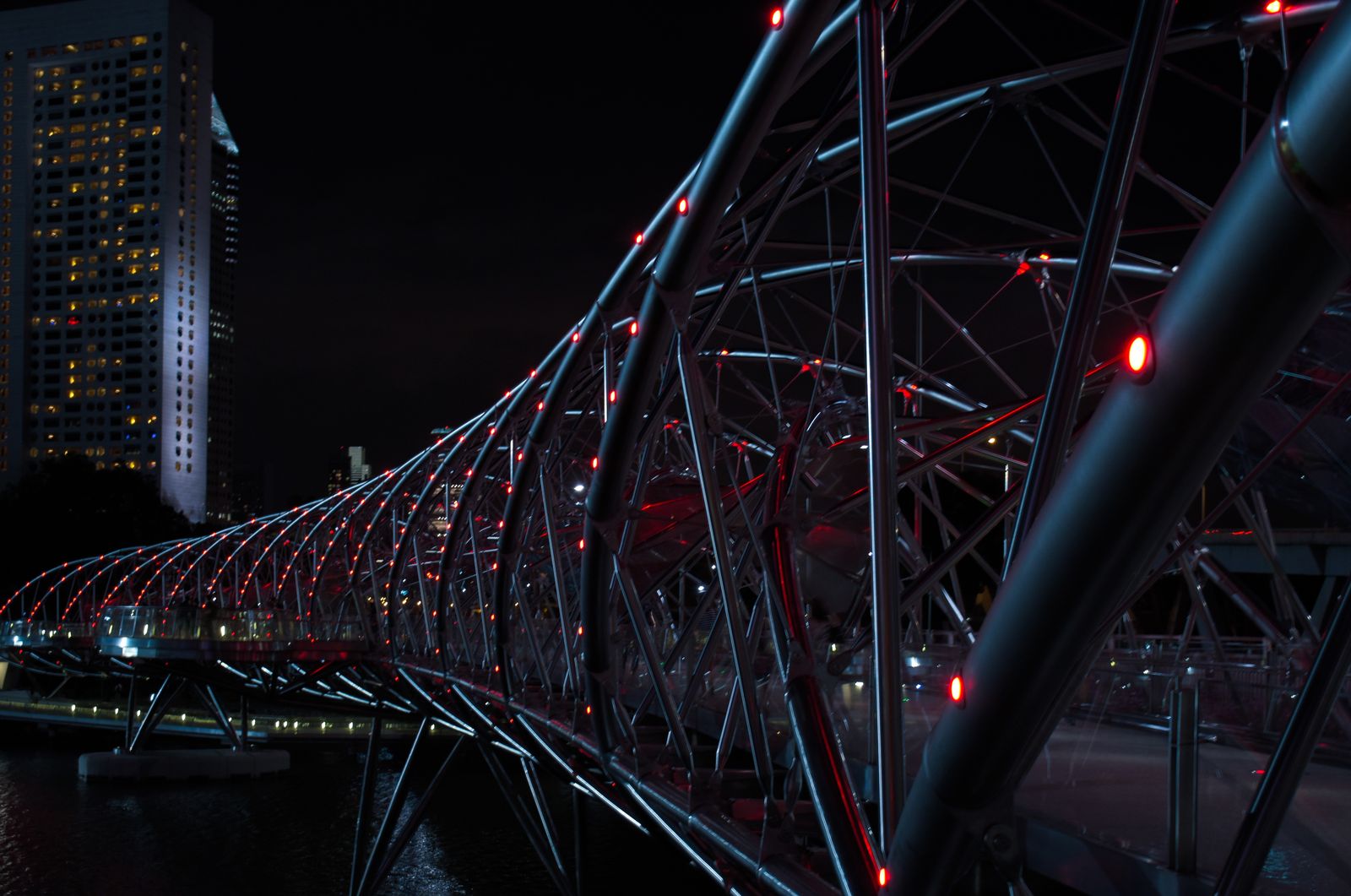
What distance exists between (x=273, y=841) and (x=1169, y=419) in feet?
175

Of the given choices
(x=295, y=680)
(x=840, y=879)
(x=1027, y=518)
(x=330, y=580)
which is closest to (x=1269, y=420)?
(x=840, y=879)

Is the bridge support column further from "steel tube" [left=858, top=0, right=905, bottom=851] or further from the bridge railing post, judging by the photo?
the bridge railing post

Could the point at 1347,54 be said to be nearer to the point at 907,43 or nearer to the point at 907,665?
the point at 907,43

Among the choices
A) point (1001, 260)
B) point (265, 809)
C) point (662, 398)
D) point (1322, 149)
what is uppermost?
point (1001, 260)

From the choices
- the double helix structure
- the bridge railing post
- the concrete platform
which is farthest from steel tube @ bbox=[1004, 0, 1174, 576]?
the concrete platform

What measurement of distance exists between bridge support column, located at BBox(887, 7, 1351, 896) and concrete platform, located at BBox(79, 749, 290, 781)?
70.8 metres

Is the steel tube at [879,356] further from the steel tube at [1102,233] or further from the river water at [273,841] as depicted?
the river water at [273,841]

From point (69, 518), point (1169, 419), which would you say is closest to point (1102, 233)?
point (1169, 419)

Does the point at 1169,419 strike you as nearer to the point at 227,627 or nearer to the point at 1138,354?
the point at 1138,354

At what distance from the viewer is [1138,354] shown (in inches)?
187

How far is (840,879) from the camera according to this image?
10062 mm

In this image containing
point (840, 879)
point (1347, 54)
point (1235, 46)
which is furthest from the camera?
point (1235, 46)

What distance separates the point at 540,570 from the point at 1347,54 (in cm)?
5615

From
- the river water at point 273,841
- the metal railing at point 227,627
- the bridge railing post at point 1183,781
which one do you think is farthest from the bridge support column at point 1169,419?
the metal railing at point 227,627
